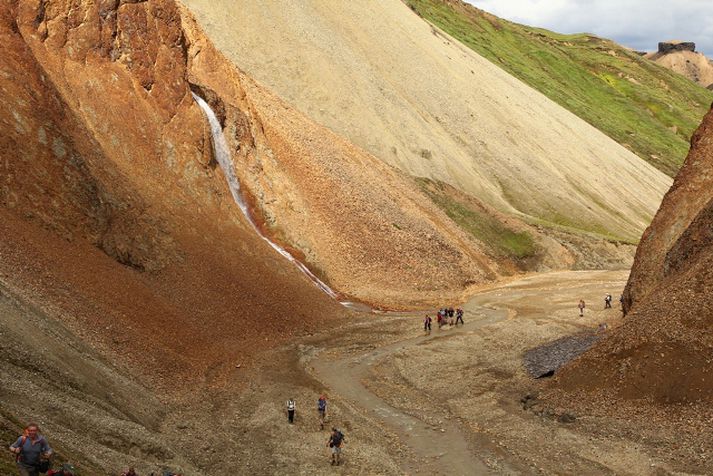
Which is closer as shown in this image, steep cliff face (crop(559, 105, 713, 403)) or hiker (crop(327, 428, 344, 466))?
hiker (crop(327, 428, 344, 466))

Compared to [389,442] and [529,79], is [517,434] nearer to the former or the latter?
[389,442]

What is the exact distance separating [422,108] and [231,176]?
50.9 m

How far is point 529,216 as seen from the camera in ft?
299

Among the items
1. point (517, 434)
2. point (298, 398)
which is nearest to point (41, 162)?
point (298, 398)

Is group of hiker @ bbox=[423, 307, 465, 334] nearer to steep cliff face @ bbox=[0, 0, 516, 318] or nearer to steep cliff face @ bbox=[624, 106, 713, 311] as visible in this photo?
steep cliff face @ bbox=[0, 0, 516, 318]

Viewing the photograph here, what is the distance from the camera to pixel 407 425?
30.3 metres

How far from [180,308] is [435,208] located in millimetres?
41786

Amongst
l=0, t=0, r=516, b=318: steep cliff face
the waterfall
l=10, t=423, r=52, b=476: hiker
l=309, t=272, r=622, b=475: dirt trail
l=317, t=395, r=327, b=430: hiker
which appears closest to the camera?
l=10, t=423, r=52, b=476: hiker

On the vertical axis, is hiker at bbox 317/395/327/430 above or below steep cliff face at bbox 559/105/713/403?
below

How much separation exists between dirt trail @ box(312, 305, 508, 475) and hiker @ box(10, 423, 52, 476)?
14.4 meters

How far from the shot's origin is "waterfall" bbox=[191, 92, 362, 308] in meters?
55.2

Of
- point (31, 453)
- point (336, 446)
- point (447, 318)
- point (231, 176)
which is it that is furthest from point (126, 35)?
point (31, 453)

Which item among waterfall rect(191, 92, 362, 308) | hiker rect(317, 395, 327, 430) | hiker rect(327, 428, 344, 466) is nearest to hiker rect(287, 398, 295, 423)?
hiker rect(317, 395, 327, 430)

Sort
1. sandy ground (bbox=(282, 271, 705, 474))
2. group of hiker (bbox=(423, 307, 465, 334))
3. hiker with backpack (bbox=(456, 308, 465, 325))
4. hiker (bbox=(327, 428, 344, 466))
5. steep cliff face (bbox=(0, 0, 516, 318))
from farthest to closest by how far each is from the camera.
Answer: hiker with backpack (bbox=(456, 308, 465, 325)) < group of hiker (bbox=(423, 307, 465, 334)) < steep cliff face (bbox=(0, 0, 516, 318)) < sandy ground (bbox=(282, 271, 705, 474)) < hiker (bbox=(327, 428, 344, 466))
